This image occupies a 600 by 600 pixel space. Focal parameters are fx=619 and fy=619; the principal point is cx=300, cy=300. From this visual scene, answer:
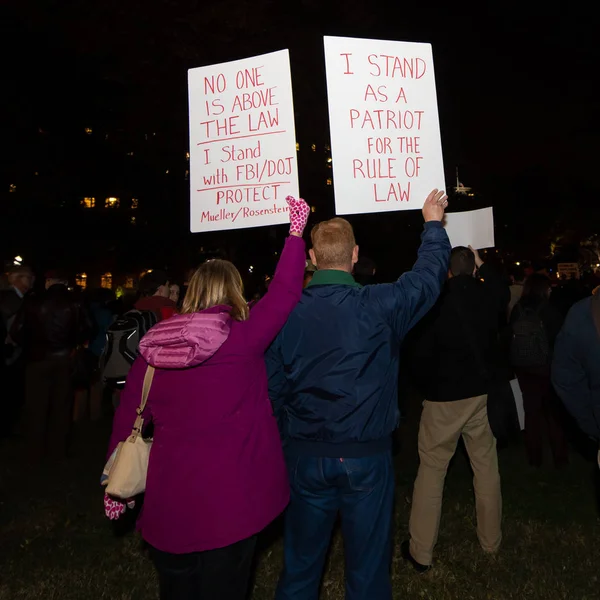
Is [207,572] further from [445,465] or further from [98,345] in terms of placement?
[98,345]

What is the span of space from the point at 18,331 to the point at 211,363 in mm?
5217

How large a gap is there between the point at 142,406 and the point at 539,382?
4.63m

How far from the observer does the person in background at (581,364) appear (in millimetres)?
3064

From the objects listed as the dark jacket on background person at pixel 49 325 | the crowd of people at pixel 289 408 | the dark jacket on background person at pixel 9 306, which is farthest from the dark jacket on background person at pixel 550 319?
the dark jacket on background person at pixel 9 306

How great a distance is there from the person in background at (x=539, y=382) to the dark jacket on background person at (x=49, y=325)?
188 inches

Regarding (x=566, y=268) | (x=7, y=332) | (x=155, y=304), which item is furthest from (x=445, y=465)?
(x=566, y=268)

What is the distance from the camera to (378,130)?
12.0 feet

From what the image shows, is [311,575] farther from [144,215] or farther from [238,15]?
[144,215]

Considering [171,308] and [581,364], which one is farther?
[171,308]

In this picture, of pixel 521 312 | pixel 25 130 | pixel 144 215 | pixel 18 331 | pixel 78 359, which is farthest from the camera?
pixel 144 215

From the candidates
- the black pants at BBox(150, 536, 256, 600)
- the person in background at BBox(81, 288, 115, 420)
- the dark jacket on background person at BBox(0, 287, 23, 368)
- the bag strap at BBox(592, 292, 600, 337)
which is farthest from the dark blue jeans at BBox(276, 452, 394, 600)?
the person in background at BBox(81, 288, 115, 420)

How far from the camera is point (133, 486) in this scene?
9.23 feet

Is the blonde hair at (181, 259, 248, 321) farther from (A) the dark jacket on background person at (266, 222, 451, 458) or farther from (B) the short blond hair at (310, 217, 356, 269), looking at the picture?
(B) the short blond hair at (310, 217, 356, 269)

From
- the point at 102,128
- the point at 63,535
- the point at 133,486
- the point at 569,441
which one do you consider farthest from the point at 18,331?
the point at 102,128
